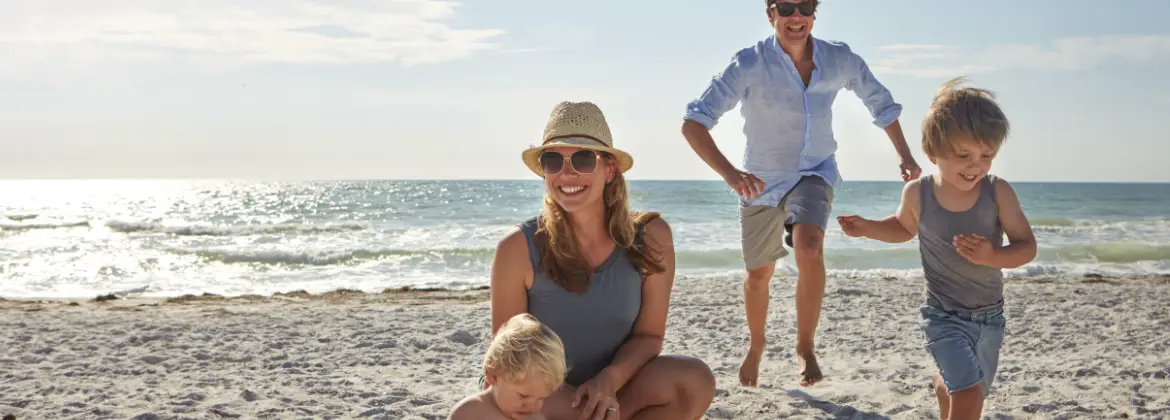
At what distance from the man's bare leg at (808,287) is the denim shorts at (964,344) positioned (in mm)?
1230

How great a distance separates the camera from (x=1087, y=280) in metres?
12.2

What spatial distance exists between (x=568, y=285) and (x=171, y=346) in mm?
4851

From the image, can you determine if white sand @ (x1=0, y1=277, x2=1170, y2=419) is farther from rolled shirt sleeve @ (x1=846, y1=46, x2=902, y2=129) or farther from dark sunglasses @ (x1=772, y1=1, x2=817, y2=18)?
dark sunglasses @ (x1=772, y1=1, x2=817, y2=18)

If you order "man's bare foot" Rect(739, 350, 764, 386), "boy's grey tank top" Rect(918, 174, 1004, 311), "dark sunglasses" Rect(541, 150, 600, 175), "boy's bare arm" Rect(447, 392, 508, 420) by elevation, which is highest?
"dark sunglasses" Rect(541, 150, 600, 175)

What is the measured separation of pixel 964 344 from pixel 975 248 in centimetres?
36

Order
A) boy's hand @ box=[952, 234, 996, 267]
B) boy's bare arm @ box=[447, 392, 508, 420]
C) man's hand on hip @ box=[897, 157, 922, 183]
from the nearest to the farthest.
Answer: boy's bare arm @ box=[447, 392, 508, 420] < boy's hand @ box=[952, 234, 996, 267] < man's hand on hip @ box=[897, 157, 922, 183]

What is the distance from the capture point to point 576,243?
10.3ft

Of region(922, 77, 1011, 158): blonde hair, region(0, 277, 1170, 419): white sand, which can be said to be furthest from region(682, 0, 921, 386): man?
region(922, 77, 1011, 158): blonde hair

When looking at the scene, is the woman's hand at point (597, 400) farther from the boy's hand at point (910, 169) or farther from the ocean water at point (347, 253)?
the ocean water at point (347, 253)

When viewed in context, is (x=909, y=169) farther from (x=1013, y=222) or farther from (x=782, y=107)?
(x=1013, y=222)

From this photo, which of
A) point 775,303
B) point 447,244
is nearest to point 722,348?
point 775,303

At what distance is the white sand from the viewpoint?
4.85 m

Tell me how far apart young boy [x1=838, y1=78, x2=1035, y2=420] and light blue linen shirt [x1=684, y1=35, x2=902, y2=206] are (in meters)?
1.27

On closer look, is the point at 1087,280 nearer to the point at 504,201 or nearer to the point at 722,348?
the point at 722,348
